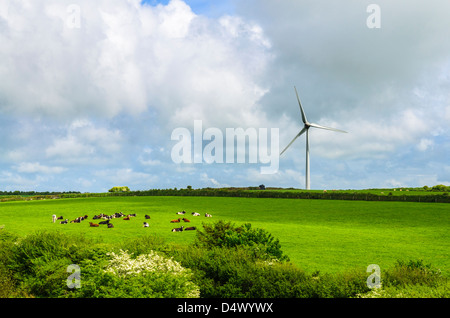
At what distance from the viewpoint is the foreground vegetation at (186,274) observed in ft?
42.4

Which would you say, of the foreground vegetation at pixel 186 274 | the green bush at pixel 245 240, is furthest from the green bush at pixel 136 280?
the green bush at pixel 245 240

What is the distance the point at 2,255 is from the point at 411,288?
60.9ft

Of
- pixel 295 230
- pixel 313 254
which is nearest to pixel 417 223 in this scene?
pixel 295 230

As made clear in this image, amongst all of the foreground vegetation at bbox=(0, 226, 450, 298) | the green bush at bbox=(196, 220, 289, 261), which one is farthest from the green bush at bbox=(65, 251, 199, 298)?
the green bush at bbox=(196, 220, 289, 261)

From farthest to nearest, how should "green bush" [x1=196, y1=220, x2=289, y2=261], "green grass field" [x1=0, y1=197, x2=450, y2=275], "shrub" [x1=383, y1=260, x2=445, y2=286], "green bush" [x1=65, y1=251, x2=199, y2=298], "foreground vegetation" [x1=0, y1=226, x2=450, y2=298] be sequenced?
"green grass field" [x1=0, y1=197, x2=450, y2=275]
"green bush" [x1=196, y1=220, x2=289, y2=261]
"shrub" [x1=383, y1=260, x2=445, y2=286]
"foreground vegetation" [x1=0, y1=226, x2=450, y2=298]
"green bush" [x1=65, y1=251, x2=199, y2=298]

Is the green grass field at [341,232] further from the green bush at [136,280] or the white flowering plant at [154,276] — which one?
the green bush at [136,280]

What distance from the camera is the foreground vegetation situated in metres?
12.9

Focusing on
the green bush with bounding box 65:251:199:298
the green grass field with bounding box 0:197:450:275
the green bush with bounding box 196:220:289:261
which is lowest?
the green grass field with bounding box 0:197:450:275

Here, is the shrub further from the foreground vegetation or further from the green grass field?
the green grass field
